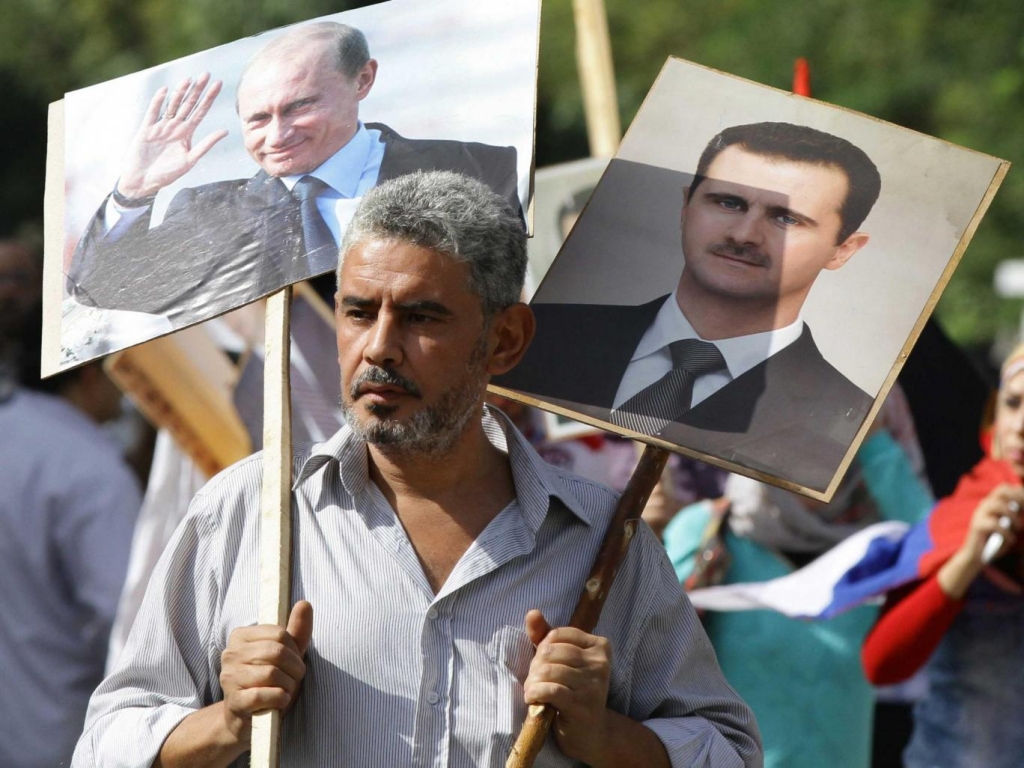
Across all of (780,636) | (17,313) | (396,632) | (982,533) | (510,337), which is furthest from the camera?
(17,313)

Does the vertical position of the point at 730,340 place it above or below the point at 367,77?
below

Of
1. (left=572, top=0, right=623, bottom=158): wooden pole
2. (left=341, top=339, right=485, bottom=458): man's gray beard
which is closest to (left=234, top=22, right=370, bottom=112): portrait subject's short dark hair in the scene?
(left=341, top=339, right=485, bottom=458): man's gray beard

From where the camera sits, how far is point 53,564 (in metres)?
5.30

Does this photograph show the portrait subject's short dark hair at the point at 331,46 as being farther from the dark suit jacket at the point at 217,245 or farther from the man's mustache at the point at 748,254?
the man's mustache at the point at 748,254

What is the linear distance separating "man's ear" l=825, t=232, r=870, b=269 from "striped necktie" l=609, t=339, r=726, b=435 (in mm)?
253

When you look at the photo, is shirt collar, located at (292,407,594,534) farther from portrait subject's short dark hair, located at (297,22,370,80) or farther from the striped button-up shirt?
portrait subject's short dark hair, located at (297,22,370,80)

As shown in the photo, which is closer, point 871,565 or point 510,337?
point 510,337

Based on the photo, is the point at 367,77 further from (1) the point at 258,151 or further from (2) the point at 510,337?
(2) the point at 510,337

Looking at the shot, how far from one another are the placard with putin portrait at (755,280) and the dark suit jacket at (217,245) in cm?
29

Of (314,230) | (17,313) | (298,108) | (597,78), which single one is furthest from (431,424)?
(17,313)

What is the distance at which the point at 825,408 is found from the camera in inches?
105

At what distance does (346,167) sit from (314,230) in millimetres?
128

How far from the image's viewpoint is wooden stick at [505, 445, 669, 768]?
Answer: 2.36 metres

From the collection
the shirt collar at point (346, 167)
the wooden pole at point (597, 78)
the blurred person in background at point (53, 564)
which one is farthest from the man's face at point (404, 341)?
the blurred person in background at point (53, 564)
